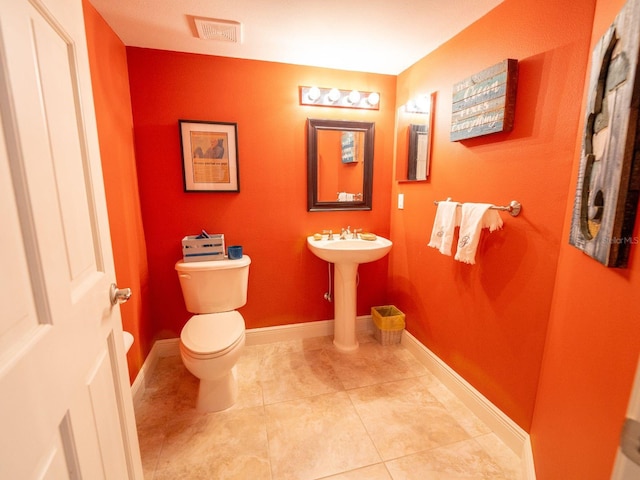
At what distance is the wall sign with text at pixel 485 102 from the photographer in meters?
1.38

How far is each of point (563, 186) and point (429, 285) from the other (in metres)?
1.09

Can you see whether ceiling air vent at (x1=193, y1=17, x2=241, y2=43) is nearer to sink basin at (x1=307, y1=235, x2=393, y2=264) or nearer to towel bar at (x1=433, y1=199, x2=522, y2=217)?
A: sink basin at (x1=307, y1=235, x2=393, y2=264)

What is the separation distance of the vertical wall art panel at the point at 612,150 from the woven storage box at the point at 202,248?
1.93 meters

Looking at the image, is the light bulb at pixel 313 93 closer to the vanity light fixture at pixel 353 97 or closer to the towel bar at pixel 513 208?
the vanity light fixture at pixel 353 97

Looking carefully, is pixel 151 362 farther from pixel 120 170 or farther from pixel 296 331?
pixel 120 170

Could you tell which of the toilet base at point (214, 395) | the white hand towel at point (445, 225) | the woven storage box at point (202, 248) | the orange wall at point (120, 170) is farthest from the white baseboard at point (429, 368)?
the white hand towel at point (445, 225)

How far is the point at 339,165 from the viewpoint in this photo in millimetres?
2387

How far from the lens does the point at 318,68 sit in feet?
7.31

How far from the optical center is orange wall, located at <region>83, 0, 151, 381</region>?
151cm

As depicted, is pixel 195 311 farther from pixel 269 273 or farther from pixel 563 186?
pixel 563 186

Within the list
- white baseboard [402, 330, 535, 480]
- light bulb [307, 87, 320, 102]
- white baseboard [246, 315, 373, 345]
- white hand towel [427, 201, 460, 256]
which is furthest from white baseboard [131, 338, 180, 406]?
light bulb [307, 87, 320, 102]

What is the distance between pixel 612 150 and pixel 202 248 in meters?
2.06

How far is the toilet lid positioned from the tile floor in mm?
464

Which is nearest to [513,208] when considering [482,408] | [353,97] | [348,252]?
[348,252]
